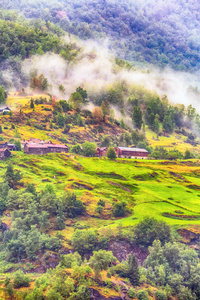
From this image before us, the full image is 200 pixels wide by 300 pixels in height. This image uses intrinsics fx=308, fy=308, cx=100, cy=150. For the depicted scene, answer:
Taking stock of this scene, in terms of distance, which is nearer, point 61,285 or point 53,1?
point 61,285

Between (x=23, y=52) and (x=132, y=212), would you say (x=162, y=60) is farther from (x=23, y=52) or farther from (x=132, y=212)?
(x=132, y=212)

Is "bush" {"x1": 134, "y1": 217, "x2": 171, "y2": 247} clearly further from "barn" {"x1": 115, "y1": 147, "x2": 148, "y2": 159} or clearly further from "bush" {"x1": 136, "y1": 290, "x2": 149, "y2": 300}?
"barn" {"x1": 115, "y1": 147, "x2": 148, "y2": 159}

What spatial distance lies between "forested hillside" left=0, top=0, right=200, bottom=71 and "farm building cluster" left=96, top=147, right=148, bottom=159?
327ft

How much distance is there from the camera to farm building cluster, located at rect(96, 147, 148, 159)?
163 ft

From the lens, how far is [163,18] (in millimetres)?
170875

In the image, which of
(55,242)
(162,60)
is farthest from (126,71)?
(55,242)

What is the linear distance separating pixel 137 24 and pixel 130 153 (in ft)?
444

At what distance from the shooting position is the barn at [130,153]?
5034cm

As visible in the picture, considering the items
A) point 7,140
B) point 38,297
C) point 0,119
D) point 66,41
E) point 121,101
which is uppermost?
point 66,41

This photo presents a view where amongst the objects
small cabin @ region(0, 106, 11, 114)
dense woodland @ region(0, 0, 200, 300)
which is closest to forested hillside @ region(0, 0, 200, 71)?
dense woodland @ region(0, 0, 200, 300)

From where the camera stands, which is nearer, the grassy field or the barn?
the grassy field

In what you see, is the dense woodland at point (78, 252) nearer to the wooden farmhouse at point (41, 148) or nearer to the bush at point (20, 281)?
the bush at point (20, 281)

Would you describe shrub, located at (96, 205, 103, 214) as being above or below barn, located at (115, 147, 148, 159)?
below

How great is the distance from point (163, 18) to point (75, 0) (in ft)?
162
